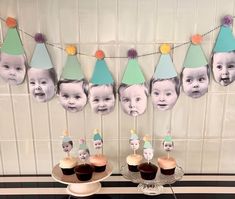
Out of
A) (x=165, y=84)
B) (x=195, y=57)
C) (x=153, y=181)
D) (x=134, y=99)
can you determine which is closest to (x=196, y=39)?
(x=195, y=57)

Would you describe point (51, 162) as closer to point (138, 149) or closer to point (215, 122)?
point (138, 149)

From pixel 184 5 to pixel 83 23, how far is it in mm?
369

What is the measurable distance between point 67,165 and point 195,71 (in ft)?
1.93

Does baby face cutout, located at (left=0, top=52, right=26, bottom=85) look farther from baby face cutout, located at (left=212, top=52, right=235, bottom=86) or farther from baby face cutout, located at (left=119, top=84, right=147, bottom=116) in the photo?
baby face cutout, located at (left=212, top=52, right=235, bottom=86)

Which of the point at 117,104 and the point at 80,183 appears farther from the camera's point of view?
the point at 117,104

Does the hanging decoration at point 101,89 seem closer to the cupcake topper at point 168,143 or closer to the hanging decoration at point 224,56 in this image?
the cupcake topper at point 168,143

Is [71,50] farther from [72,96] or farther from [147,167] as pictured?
[147,167]

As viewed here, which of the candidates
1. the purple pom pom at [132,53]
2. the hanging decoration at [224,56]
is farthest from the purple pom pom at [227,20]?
the purple pom pom at [132,53]

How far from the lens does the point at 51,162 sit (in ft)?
4.43

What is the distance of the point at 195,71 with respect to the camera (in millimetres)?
1213

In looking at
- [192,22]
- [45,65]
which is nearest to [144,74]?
[192,22]

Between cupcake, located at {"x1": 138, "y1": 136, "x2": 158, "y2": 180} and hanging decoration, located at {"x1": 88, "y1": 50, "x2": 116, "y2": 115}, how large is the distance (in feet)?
0.65

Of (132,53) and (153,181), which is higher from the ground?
(132,53)

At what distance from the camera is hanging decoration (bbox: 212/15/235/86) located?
3.87 ft
